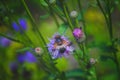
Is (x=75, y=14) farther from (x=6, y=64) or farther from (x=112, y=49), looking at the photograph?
(x=6, y=64)

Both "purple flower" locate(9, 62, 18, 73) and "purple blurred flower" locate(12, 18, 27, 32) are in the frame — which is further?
"purple flower" locate(9, 62, 18, 73)

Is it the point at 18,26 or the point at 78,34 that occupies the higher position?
the point at 18,26

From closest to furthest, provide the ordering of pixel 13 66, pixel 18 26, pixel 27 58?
pixel 18 26, pixel 27 58, pixel 13 66

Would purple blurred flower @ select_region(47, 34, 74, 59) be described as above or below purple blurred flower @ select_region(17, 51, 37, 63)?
below

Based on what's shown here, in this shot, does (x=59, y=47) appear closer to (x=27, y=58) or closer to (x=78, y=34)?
(x=78, y=34)

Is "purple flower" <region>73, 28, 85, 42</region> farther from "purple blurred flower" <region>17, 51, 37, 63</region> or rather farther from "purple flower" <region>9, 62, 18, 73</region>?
"purple flower" <region>9, 62, 18, 73</region>

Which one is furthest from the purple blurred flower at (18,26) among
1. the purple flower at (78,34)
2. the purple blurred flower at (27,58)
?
the purple flower at (78,34)

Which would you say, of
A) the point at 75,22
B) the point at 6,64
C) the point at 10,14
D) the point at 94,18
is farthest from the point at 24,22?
the point at 75,22

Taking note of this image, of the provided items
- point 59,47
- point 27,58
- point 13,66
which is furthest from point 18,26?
point 13,66

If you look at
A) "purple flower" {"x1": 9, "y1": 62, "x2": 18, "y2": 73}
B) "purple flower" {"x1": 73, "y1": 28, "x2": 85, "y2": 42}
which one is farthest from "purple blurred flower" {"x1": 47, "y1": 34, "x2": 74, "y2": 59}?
"purple flower" {"x1": 9, "y1": 62, "x2": 18, "y2": 73}
